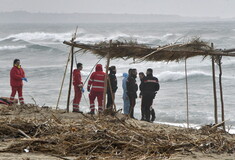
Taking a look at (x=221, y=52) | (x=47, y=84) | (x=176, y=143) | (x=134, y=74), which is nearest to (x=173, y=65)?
(x=47, y=84)

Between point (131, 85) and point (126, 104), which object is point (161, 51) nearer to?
point (131, 85)

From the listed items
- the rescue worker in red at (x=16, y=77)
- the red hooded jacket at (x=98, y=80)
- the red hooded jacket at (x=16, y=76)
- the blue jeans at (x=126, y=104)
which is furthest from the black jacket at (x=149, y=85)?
the red hooded jacket at (x=16, y=76)

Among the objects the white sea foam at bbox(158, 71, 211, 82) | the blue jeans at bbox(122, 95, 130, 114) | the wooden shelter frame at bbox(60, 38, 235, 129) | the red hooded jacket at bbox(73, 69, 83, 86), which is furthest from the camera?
the white sea foam at bbox(158, 71, 211, 82)

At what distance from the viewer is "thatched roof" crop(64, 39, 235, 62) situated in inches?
392

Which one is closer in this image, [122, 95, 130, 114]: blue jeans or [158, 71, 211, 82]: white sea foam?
[122, 95, 130, 114]: blue jeans

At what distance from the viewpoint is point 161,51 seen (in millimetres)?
10023

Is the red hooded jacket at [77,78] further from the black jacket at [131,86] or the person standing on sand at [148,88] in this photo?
the person standing on sand at [148,88]

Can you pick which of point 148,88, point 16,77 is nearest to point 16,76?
point 16,77

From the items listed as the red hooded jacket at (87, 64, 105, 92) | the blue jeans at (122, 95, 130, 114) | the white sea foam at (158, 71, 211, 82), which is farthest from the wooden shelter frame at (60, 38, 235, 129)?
the white sea foam at (158, 71, 211, 82)

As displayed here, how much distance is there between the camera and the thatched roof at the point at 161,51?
9945mm

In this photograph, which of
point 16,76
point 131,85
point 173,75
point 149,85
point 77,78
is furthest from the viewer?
point 173,75

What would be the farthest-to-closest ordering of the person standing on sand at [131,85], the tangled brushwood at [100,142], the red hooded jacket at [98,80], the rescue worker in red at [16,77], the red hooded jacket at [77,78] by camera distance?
1. the rescue worker in red at [16,77]
2. the person standing on sand at [131,85]
3. the red hooded jacket at [77,78]
4. the red hooded jacket at [98,80]
5. the tangled brushwood at [100,142]

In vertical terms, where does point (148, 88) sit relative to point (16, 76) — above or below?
below

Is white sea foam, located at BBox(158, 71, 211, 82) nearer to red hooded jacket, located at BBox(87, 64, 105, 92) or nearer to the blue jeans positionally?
the blue jeans
